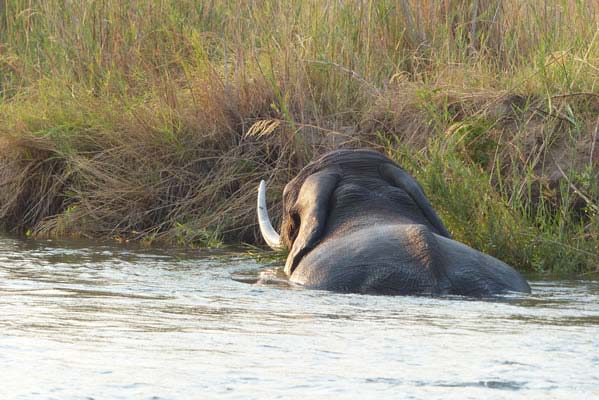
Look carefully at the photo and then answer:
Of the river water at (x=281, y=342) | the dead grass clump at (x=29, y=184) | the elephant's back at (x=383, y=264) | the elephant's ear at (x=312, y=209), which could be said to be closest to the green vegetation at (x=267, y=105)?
the dead grass clump at (x=29, y=184)

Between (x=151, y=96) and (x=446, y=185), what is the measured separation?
3308 mm

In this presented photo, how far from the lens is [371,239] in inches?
225

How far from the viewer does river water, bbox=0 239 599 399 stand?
3.50 m

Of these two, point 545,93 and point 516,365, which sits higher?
point 545,93

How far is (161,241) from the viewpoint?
8750mm

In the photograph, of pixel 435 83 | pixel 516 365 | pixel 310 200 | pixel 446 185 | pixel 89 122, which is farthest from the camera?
pixel 89 122

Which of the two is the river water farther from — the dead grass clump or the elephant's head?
the dead grass clump

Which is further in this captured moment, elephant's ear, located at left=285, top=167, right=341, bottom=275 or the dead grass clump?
the dead grass clump

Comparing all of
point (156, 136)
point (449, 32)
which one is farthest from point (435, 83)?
point (156, 136)

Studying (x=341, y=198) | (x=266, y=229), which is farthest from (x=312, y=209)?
(x=266, y=229)

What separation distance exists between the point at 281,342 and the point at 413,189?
8.29ft

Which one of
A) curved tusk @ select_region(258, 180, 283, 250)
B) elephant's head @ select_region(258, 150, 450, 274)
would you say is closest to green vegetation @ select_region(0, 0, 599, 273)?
elephant's head @ select_region(258, 150, 450, 274)

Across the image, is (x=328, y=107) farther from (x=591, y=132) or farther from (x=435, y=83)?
(x=591, y=132)

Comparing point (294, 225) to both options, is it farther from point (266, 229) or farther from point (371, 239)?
point (371, 239)
